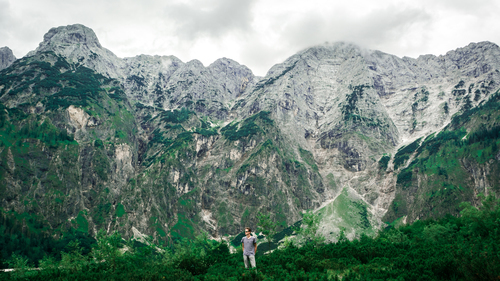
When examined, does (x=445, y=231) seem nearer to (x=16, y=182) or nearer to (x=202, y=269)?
(x=202, y=269)

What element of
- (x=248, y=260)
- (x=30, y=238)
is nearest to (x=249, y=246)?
(x=248, y=260)

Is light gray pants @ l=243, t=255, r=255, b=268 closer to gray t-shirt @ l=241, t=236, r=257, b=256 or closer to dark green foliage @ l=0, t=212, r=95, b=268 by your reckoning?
gray t-shirt @ l=241, t=236, r=257, b=256

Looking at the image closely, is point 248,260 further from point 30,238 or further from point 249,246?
point 30,238

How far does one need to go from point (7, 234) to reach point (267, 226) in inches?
6452

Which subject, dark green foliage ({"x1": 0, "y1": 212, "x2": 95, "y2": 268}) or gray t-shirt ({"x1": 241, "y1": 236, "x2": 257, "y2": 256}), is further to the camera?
dark green foliage ({"x1": 0, "y1": 212, "x2": 95, "y2": 268})

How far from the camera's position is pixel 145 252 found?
81.6m

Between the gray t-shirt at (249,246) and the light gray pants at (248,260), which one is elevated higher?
the gray t-shirt at (249,246)

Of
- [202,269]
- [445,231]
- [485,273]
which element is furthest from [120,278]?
[445,231]

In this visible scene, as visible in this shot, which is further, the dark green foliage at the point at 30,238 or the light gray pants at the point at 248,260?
the dark green foliage at the point at 30,238

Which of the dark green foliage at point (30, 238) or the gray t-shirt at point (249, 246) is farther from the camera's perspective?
the dark green foliage at point (30, 238)

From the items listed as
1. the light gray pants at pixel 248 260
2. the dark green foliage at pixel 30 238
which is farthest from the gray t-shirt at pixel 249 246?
the dark green foliage at pixel 30 238

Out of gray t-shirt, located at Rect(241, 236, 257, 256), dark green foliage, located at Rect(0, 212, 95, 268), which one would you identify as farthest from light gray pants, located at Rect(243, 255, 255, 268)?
dark green foliage, located at Rect(0, 212, 95, 268)

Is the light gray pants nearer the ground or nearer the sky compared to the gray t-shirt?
nearer the ground

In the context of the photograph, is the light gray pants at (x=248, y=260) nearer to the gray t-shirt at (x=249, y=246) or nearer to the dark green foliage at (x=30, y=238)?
the gray t-shirt at (x=249, y=246)
